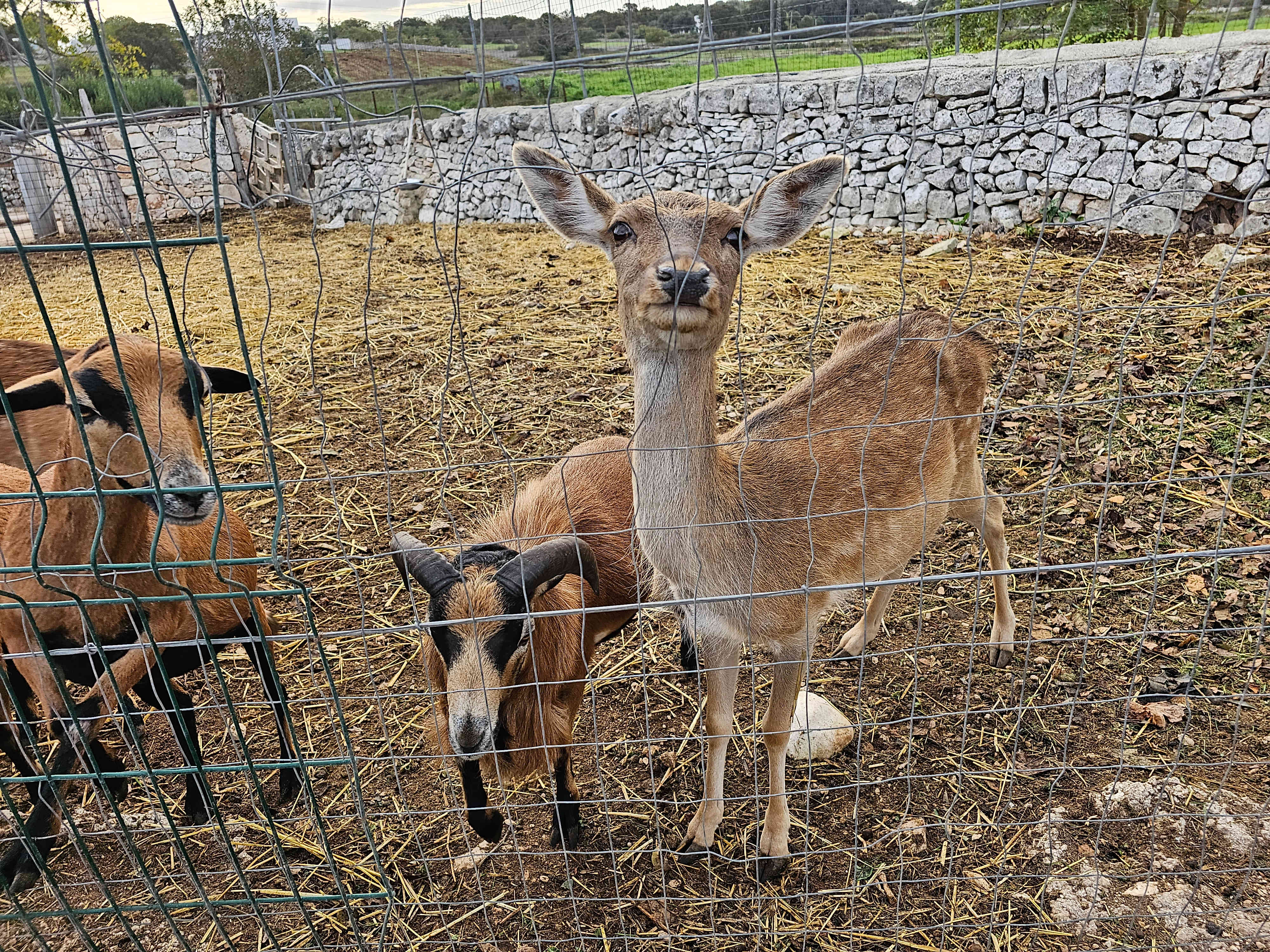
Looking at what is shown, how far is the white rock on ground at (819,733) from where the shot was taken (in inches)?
140

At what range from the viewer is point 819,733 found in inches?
143

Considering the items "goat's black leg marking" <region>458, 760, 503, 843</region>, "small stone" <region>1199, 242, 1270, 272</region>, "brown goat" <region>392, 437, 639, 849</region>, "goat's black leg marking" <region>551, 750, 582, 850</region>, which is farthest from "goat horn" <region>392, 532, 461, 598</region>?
"small stone" <region>1199, 242, 1270, 272</region>

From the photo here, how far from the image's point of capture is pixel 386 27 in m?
2.33

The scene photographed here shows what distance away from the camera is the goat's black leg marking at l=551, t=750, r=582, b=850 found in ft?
10.9

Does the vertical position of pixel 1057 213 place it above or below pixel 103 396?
below

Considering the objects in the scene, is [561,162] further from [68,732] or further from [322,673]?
[322,673]

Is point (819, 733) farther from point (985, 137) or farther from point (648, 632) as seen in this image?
point (985, 137)

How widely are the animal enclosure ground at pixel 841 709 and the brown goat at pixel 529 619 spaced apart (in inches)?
8.2

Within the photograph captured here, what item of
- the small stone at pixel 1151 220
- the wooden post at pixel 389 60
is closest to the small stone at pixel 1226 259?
the small stone at pixel 1151 220

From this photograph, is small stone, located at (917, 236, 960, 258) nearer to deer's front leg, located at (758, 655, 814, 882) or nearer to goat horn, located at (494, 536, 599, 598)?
deer's front leg, located at (758, 655, 814, 882)

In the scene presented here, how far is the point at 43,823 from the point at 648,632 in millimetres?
2614

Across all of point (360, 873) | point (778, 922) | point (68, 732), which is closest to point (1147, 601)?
point (778, 922)

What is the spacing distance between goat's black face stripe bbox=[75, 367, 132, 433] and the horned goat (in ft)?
5.71

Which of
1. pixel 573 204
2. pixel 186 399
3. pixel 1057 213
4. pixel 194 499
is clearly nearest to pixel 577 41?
pixel 573 204
